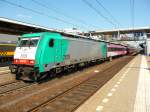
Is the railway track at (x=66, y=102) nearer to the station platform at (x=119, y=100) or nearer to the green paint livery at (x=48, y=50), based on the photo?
the station platform at (x=119, y=100)

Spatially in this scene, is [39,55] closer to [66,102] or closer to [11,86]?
[11,86]

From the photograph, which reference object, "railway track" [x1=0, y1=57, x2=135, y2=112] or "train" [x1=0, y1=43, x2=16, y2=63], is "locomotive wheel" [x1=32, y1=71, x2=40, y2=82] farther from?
"train" [x1=0, y1=43, x2=16, y2=63]

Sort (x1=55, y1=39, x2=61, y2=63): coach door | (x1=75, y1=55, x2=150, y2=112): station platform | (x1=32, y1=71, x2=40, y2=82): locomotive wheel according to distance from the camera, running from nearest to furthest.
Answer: (x1=75, y1=55, x2=150, y2=112): station platform
(x1=32, y1=71, x2=40, y2=82): locomotive wheel
(x1=55, y1=39, x2=61, y2=63): coach door

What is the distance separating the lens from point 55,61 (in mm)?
15703

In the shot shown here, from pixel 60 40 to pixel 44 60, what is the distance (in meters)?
2.67

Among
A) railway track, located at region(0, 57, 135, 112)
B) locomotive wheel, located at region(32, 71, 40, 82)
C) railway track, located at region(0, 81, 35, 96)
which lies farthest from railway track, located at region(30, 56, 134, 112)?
railway track, located at region(0, 81, 35, 96)

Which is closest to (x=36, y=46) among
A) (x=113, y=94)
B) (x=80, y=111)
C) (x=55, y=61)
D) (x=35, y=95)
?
(x=55, y=61)

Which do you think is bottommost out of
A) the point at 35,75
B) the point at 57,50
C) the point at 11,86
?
the point at 11,86

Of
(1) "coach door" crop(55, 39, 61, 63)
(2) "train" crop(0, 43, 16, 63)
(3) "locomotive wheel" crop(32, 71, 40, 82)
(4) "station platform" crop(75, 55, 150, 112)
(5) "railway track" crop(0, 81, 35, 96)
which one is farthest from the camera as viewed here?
(2) "train" crop(0, 43, 16, 63)

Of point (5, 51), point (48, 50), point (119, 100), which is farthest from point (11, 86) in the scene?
point (5, 51)

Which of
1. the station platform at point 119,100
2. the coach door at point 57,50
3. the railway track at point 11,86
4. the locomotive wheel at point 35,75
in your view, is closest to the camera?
the station platform at point 119,100

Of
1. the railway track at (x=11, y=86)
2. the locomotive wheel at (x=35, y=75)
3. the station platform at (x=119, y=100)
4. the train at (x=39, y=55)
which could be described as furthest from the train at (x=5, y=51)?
the station platform at (x=119, y=100)

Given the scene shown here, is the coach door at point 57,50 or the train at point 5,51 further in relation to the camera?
the train at point 5,51

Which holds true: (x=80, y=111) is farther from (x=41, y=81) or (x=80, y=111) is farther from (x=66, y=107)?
(x=41, y=81)
